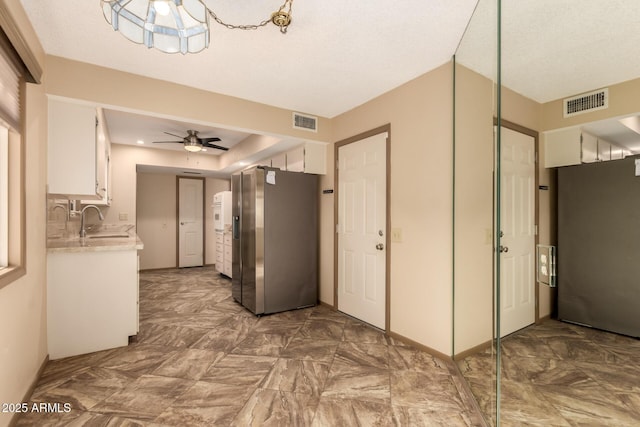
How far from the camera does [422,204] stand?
2.58 meters

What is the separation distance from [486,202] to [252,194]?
2505mm

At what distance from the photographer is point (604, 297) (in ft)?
3.95

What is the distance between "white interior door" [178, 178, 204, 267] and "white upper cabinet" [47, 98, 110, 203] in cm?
405

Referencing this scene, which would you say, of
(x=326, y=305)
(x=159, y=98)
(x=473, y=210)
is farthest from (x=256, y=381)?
(x=159, y=98)

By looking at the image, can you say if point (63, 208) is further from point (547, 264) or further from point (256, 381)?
point (547, 264)

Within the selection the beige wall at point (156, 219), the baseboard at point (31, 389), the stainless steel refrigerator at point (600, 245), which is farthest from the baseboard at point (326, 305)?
the beige wall at point (156, 219)

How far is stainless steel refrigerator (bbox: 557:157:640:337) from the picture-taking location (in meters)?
1.05

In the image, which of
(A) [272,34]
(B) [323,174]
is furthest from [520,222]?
(B) [323,174]

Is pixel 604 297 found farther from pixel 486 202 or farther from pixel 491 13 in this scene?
pixel 491 13

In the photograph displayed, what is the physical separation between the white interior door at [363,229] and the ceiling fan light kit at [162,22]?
6.59 ft

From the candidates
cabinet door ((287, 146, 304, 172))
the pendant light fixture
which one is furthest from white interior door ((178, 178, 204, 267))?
the pendant light fixture

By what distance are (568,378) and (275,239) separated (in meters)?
2.84

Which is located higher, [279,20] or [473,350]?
[279,20]

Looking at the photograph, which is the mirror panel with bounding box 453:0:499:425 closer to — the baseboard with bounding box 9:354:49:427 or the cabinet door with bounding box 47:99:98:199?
the baseboard with bounding box 9:354:49:427
